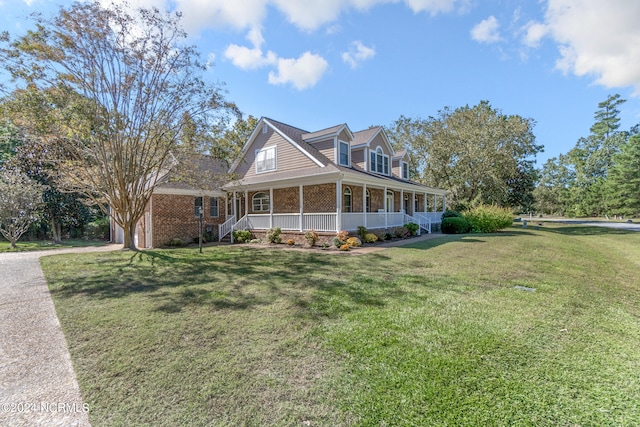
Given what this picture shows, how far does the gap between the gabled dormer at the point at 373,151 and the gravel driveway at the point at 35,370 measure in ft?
49.0

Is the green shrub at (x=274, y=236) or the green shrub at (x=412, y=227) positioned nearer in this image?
the green shrub at (x=274, y=236)

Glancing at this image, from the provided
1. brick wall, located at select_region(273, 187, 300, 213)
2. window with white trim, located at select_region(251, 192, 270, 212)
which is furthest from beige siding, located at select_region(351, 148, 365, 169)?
window with white trim, located at select_region(251, 192, 270, 212)

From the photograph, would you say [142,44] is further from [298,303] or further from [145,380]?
[145,380]

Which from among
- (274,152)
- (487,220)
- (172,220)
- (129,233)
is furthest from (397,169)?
(129,233)

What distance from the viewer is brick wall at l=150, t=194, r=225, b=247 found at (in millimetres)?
14297

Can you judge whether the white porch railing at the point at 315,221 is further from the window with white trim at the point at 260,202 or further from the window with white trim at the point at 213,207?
the window with white trim at the point at 260,202

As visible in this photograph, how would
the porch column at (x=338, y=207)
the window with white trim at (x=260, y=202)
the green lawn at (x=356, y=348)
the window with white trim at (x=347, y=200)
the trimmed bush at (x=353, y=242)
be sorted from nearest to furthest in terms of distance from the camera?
1. the green lawn at (x=356, y=348)
2. the trimmed bush at (x=353, y=242)
3. the porch column at (x=338, y=207)
4. the window with white trim at (x=347, y=200)
5. the window with white trim at (x=260, y=202)

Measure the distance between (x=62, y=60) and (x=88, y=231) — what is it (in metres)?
14.6

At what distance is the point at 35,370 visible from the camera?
307cm

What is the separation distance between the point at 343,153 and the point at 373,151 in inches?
99.8

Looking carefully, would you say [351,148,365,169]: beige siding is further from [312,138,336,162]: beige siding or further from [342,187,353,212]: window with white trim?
[342,187,353,212]: window with white trim

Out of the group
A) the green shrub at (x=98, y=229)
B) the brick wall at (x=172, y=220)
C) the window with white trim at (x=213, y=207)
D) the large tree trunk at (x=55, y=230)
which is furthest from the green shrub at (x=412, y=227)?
the large tree trunk at (x=55, y=230)

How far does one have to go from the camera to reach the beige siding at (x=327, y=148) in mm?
15531

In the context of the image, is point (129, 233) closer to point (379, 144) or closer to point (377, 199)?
point (377, 199)
